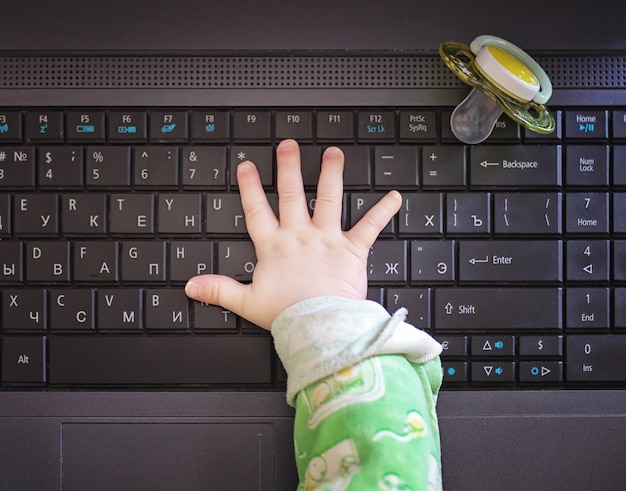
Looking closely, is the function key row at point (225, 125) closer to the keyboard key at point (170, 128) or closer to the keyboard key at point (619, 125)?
the keyboard key at point (170, 128)

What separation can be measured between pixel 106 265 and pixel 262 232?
20 centimetres

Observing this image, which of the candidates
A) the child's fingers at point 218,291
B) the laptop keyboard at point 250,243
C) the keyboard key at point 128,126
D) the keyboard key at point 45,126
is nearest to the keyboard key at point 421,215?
the laptop keyboard at point 250,243

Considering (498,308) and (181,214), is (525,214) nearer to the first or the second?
(498,308)

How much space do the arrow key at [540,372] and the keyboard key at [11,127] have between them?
2.30ft

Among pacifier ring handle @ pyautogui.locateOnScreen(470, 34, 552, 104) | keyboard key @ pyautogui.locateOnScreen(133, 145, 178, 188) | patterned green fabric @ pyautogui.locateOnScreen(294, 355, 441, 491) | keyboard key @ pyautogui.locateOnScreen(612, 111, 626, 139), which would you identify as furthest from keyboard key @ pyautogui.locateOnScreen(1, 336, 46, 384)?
keyboard key @ pyautogui.locateOnScreen(612, 111, 626, 139)

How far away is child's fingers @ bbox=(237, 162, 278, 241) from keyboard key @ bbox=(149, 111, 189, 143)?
0.28ft

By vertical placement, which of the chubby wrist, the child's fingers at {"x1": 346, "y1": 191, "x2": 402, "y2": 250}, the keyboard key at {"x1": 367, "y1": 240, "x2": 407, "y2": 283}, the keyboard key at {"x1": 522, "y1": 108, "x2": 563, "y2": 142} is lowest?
the chubby wrist

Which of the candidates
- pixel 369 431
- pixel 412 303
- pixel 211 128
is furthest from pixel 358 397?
pixel 211 128

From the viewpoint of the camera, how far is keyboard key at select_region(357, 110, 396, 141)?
707 millimetres

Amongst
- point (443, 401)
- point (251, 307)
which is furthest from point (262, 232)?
point (443, 401)

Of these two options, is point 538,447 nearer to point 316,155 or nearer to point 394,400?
point 394,400

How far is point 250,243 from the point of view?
71 centimetres

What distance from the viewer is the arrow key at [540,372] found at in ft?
2.34

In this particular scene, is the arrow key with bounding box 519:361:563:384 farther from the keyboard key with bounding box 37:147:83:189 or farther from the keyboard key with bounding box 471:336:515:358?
the keyboard key with bounding box 37:147:83:189
